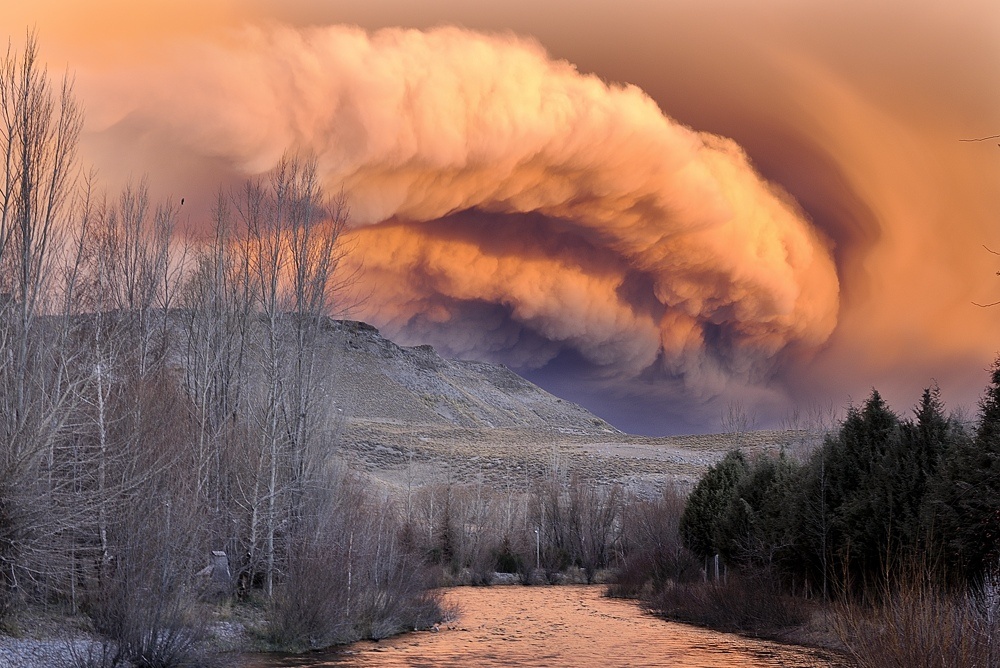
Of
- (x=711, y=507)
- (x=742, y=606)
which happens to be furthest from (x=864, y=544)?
(x=711, y=507)

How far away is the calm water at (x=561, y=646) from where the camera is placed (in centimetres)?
2489

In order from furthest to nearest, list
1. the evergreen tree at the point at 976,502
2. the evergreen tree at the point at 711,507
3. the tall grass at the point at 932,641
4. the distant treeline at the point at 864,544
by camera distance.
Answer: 1. the evergreen tree at the point at 711,507
2. the evergreen tree at the point at 976,502
3. the distant treeline at the point at 864,544
4. the tall grass at the point at 932,641

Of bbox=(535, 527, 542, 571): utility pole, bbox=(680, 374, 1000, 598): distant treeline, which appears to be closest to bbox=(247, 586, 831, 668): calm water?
bbox=(680, 374, 1000, 598): distant treeline

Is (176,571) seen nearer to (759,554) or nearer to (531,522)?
(759,554)

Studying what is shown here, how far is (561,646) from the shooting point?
1133 inches

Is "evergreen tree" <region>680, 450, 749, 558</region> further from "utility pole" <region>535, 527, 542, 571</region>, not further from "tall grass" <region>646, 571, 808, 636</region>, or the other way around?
"utility pole" <region>535, 527, 542, 571</region>

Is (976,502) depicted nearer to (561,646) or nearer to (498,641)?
(561,646)

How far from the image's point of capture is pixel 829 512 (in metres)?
30.6

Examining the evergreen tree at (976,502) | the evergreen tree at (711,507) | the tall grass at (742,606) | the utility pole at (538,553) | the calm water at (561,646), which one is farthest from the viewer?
the utility pole at (538,553)

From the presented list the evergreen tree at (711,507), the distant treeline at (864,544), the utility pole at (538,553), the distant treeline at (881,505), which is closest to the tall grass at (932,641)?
the distant treeline at (864,544)

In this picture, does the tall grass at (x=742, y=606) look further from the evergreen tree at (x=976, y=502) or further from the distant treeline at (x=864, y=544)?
the evergreen tree at (x=976, y=502)

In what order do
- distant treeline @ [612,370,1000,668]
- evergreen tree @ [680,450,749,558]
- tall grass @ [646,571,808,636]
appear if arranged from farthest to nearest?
evergreen tree @ [680,450,749,558] → tall grass @ [646,571,808,636] → distant treeline @ [612,370,1000,668]

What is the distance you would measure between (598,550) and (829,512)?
36226mm

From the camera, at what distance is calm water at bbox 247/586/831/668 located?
24.9m
